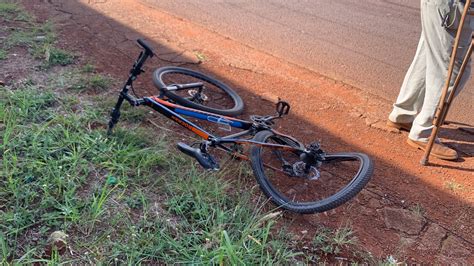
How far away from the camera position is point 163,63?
4742 millimetres

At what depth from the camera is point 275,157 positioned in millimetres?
3318

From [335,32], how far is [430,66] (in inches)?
108

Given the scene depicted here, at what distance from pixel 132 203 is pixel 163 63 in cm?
232

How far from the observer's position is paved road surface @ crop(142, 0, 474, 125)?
512 cm

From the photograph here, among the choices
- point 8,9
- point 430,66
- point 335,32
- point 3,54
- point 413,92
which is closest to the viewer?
point 430,66

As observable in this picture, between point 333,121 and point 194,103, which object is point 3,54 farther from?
point 333,121

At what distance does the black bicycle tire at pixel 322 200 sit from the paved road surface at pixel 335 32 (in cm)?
208

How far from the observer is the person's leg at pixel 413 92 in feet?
12.7

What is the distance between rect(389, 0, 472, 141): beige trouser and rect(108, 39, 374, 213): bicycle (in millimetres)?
834

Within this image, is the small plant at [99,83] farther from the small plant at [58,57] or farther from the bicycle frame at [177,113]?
the bicycle frame at [177,113]

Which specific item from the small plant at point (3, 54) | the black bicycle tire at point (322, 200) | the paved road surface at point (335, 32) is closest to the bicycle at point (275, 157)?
the black bicycle tire at point (322, 200)

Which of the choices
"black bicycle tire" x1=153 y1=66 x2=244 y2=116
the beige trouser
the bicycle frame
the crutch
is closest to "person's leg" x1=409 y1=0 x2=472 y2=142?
the beige trouser

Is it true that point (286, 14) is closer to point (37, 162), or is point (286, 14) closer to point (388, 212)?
point (388, 212)

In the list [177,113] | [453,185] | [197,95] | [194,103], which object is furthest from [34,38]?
[453,185]
